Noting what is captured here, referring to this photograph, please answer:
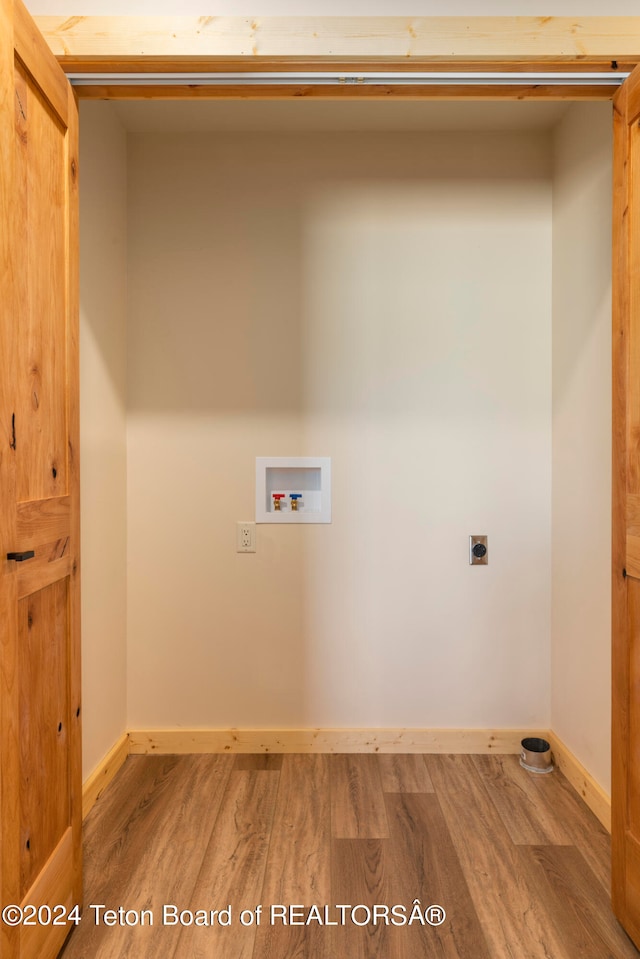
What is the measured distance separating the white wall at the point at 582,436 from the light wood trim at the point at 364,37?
63 centimetres

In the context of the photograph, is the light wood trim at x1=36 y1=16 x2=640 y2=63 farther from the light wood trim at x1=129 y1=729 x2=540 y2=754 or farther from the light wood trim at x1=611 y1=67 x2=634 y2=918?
the light wood trim at x1=129 y1=729 x2=540 y2=754

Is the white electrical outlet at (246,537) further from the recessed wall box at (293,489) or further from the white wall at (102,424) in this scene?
the white wall at (102,424)

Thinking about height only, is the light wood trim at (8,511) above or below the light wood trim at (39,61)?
below

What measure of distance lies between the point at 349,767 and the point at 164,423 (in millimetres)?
1615

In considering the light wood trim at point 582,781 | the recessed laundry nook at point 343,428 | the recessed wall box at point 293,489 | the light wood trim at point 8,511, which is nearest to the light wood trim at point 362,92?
the light wood trim at point 8,511

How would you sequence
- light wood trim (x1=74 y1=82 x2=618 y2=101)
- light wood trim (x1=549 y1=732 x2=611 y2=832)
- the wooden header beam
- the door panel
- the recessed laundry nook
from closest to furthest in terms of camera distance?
the door panel
the wooden header beam
light wood trim (x1=74 y1=82 x2=618 y2=101)
light wood trim (x1=549 y1=732 x2=611 y2=832)
the recessed laundry nook

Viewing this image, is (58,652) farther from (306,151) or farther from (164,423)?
(306,151)

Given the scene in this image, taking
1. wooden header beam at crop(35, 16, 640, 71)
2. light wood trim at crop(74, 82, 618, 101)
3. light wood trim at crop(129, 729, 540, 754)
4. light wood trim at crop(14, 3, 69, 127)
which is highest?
wooden header beam at crop(35, 16, 640, 71)

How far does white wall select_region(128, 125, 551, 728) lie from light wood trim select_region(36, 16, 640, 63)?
3.40ft

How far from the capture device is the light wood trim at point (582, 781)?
203 cm

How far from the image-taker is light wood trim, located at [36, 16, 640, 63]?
1.49m

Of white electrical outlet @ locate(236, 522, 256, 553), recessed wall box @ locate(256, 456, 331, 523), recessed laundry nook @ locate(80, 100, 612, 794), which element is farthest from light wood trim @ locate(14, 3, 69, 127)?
white electrical outlet @ locate(236, 522, 256, 553)

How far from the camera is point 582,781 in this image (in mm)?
2203

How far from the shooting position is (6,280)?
1212mm
